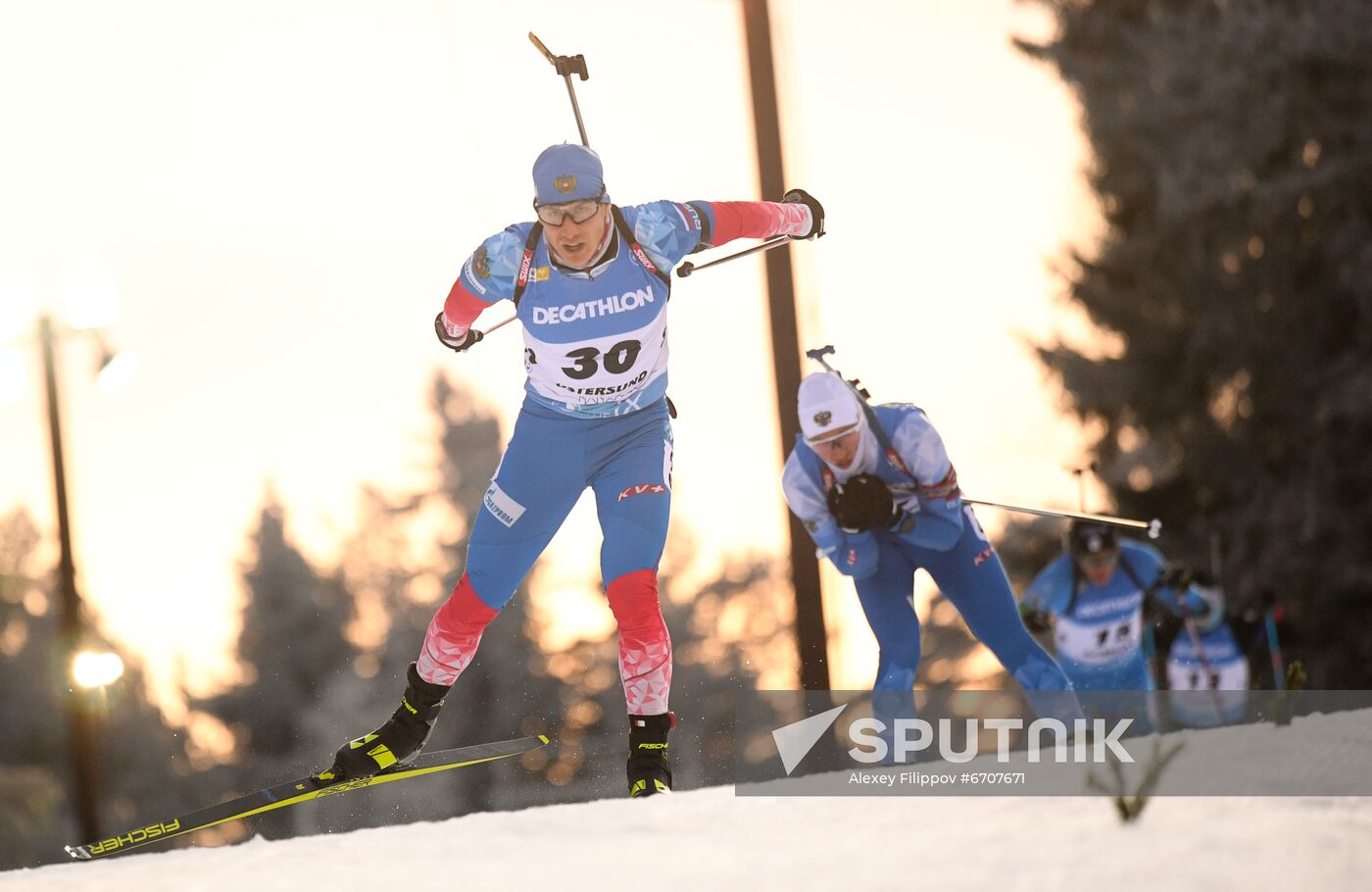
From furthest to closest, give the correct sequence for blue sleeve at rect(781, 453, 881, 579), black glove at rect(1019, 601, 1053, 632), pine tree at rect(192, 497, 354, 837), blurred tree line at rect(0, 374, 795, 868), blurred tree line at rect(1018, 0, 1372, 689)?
pine tree at rect(192, 497, 354, 837), blurred tree line at rect(0, 374, 795, 868), blurred tree line at rect(1018, 0, 1372, 689), black glove at rect(1019, 601, 1053, 632), blue sleeve at rect(781, 453, 881, 579)

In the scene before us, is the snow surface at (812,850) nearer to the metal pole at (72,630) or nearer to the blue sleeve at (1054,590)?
the blue sleeve at (1054,590)

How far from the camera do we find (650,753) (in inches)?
226

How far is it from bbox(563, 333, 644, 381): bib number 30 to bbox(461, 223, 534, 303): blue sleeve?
0.33 meters

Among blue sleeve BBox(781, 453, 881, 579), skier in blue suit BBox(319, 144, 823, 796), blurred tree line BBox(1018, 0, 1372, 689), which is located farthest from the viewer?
blurred tree line BBox(1018, 0, 1372, 689)

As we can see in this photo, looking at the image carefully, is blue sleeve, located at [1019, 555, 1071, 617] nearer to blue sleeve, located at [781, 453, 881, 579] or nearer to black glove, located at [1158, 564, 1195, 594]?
black glove, located at [1158, 564, 1195, 594]

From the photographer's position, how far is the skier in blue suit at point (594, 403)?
18.3 ft

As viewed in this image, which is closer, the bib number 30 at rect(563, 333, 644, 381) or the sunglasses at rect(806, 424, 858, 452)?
the bib number 30 at rect(563, 333, 644, 381)

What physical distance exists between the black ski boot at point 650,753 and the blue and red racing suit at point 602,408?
4cm

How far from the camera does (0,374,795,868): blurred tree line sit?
29.4 metres

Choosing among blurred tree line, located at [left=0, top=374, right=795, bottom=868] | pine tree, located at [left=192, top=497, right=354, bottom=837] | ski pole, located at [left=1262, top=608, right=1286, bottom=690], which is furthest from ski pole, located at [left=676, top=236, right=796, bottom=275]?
pine tree, located at [left=192, top=497, right=354, bottom=837]

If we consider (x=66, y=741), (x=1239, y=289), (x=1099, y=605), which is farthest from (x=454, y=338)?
(x=66, y=741)

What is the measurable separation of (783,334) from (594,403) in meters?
2.02

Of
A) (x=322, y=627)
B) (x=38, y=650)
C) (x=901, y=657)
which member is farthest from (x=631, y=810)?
(x=38, y=650)

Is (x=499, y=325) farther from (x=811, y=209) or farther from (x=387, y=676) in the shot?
(x=387, y=676)
